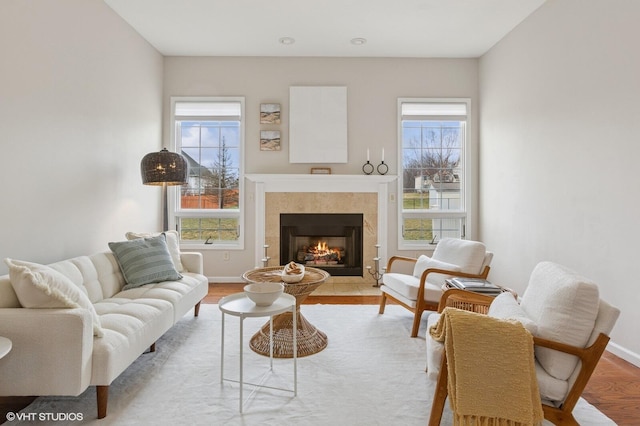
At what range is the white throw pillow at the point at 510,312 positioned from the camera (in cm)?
165

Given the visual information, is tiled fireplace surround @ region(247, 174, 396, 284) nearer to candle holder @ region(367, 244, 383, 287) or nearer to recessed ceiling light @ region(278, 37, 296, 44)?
candle holder @ region(367, 244, 383, 287)

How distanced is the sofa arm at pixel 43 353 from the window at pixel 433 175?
4.07 m

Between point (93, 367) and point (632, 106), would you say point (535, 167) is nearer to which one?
point (632, 106)

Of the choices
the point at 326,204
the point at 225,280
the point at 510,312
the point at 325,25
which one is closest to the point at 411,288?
the point at 510,312

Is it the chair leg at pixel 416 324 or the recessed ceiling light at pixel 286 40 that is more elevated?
the recessed ceiling light at pixel 286 40

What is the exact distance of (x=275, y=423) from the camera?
6.04 ft

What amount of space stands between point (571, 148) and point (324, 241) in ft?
10.0

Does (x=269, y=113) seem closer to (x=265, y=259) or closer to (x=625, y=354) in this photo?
(x=265, y=259)

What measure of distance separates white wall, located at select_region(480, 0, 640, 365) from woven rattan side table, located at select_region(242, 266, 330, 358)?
223cm

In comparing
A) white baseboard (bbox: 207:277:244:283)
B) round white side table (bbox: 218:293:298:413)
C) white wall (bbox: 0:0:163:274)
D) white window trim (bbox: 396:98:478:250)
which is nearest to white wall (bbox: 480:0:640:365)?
white window trim (bbox: 396:98:478:250)

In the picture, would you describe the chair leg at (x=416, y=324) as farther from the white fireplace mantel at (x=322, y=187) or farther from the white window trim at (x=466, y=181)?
the white window trim at (x=466, y=181)

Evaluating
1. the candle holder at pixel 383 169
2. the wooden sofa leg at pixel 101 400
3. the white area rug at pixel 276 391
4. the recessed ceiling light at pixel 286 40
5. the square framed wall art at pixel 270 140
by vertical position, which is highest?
the recessed ceiling light at pixel 286 40

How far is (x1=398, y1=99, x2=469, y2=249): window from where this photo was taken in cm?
507

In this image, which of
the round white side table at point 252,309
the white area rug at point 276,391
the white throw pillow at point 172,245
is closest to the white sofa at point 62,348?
the white area rug at point 276,391
